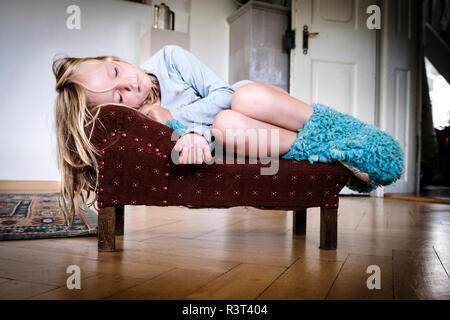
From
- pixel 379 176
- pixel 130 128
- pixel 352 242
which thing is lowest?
pixel 352 242

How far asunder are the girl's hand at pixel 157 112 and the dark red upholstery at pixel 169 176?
211mm

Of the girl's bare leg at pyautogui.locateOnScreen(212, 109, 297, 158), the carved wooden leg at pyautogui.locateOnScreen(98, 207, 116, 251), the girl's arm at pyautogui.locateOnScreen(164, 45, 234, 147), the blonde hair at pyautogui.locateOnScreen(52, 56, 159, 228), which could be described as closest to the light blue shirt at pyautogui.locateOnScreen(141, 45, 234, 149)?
the girl's arm at pyautogui.locateOnScreen(164, 45, 234, 147)

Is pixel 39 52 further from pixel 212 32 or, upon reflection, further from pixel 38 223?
pixel 38 223

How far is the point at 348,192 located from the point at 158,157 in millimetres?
2286

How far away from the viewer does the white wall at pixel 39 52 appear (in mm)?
3076

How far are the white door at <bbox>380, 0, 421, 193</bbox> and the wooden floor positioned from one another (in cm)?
164

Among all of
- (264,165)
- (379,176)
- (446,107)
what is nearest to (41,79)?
(264,165)

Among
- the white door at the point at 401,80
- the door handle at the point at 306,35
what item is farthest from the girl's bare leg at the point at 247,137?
the white door at the point at 401,80

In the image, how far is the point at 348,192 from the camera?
115 inches

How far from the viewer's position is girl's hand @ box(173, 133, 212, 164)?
896 mm

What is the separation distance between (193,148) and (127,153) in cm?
18

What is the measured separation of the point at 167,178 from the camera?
0.96 meters

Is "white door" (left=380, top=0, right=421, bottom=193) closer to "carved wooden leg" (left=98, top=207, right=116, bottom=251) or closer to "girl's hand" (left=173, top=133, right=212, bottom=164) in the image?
"girl's hand" (left=173, top=133, right=212, bottom=164)
